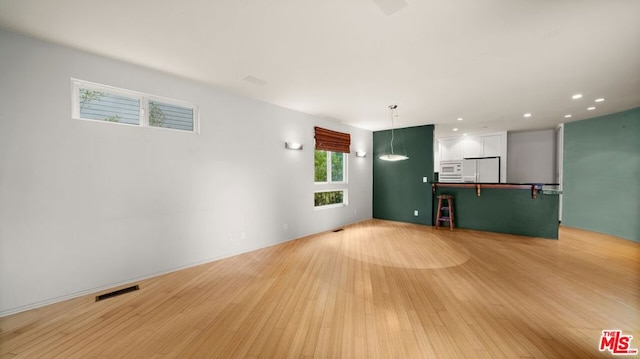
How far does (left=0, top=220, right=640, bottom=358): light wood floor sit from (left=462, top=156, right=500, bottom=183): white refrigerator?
3.49m

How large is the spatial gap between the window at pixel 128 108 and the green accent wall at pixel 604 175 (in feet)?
28.7

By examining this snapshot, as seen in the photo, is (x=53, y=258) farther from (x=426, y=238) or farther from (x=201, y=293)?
(x=426, y=238)

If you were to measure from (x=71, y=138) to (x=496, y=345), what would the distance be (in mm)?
4582

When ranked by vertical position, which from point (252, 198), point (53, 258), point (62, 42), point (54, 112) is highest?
point (62, 42)

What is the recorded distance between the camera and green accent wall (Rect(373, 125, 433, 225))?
19.9 feet

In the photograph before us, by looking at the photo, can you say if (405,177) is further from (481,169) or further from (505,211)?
(481,169)

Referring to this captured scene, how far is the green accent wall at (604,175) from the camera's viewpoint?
4.68 m

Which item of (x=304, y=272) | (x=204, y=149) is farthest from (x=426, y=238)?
(x=204, y=149)

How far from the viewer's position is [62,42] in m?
2.31

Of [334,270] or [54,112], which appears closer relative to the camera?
[54,112]

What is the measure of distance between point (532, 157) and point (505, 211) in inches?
123

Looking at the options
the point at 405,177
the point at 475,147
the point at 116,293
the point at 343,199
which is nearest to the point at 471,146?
the point at 475,147

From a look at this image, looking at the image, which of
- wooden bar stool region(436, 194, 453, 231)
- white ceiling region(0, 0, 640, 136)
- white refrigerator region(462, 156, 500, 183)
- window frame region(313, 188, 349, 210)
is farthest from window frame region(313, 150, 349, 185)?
white refrigerator region(462, 156, 500, 183)

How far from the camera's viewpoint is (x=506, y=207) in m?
5.28
